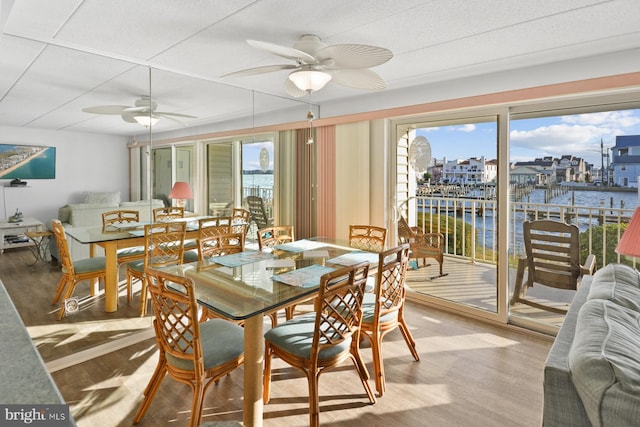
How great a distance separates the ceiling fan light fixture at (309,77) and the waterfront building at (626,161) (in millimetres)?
2373

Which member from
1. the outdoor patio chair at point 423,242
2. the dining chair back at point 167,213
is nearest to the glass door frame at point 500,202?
the outdoor patio chair at point 423,242

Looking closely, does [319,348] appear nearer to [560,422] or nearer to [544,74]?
[560,422]

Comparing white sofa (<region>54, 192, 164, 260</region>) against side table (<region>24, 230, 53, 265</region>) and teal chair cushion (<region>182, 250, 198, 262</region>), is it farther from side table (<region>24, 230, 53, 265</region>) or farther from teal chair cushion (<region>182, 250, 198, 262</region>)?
teal chair cushion (<region>182, 250, 198, 262</region>)

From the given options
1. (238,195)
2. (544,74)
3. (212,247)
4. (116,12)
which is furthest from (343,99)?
(116,12)

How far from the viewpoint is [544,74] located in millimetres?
2988

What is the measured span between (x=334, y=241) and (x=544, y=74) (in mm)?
2303

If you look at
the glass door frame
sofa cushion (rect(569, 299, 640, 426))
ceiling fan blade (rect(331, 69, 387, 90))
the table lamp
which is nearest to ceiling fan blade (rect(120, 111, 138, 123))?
the table lamp

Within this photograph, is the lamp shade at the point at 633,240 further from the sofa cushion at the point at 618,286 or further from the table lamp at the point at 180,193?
the table lamp at the point at 180,193

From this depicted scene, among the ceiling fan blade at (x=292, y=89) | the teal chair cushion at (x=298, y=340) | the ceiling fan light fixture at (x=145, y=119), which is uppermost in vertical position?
the ceiling fan blade at (x=292, y=89)

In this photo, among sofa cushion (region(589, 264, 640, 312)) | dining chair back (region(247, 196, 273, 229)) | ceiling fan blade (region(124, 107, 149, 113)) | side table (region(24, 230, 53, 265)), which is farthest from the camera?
dining chair back (region(247, 196, 273, 229))

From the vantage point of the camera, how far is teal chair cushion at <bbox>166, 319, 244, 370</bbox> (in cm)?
189

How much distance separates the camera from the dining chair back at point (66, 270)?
106 inches

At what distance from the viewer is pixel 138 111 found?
3.02 meters

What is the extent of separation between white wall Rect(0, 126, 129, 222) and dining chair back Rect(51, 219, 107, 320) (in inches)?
5.5
